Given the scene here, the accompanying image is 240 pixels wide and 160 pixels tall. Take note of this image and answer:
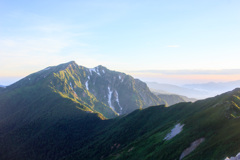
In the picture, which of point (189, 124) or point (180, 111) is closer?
point (189, 124)

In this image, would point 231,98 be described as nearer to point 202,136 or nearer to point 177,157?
point 202,136

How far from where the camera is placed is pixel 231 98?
4459 inches

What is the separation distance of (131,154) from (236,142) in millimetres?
75729

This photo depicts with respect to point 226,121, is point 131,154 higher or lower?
lower

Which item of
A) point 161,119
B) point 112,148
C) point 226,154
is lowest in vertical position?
point 112,148

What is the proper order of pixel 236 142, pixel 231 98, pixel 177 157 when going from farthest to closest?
pixel 231 98 → pixel 177 157 → pixel 236 142

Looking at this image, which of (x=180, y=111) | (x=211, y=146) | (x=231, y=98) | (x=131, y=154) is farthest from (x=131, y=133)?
(x=211, y=146)

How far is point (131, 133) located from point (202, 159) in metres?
135

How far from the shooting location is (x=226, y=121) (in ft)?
267

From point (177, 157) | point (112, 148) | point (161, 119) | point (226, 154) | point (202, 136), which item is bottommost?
point (112, 148)

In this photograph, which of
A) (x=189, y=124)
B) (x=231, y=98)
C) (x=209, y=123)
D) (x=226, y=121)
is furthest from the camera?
(x=231, y=98)

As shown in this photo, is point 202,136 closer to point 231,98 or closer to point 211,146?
point 211,146

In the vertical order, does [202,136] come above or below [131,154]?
above

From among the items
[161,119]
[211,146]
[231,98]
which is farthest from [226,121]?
[161,119]
